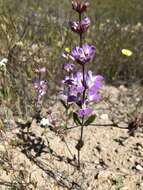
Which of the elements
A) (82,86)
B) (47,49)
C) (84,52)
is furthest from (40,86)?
(47,49)

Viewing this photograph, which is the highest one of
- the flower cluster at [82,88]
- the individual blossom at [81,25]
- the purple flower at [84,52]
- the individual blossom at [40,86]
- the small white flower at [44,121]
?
the individual blossom at [81,25]

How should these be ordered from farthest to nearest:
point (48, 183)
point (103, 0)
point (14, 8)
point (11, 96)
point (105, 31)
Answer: point (103, 0)
point (14, 8)
point (105, 31)
point (11, 96)
point (48, 183)

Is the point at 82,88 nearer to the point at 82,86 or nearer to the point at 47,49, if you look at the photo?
the point at 82,86

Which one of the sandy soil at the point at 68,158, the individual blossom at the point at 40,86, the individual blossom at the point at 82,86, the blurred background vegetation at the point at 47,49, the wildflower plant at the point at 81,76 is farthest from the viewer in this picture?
the blurred background vegetation at the point at 47,49

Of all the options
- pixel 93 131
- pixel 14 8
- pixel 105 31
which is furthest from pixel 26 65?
pixel 14 8

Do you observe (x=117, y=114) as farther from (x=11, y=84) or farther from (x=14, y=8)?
(x=14, y=8)

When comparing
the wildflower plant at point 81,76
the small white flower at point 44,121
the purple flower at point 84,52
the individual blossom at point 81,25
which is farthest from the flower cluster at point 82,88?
the small white flower at point 44,121

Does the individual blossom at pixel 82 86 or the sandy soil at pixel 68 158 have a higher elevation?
the individual blossom at pixel 82 86

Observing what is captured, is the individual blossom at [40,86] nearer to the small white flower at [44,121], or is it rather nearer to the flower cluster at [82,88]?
the small white flower at [44,121]
